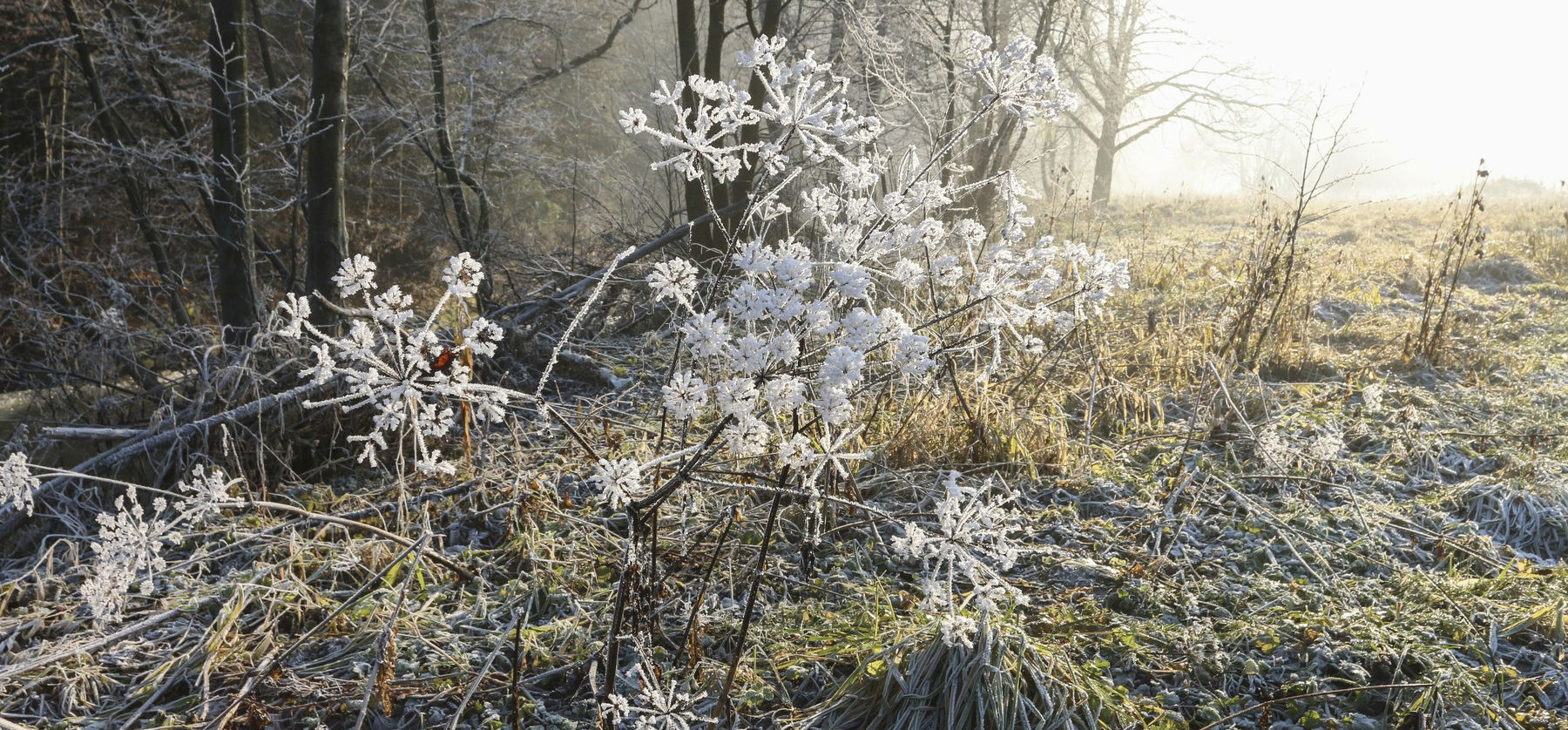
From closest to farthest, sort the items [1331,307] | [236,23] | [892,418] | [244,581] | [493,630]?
[493,630]
[244,581]
[892,418]
[236,23]
[1331,307]

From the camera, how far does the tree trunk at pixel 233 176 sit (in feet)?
16.8

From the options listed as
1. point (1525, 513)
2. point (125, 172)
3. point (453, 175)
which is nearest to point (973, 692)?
point (1525, 513)

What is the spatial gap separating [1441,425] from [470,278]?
169 inches

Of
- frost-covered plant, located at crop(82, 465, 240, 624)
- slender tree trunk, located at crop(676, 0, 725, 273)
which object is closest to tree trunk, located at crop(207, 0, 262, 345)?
slender tree trunk, located at crop(676, 0, 725, 273)

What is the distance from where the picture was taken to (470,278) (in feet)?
5.68

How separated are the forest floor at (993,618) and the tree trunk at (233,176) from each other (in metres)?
2.12

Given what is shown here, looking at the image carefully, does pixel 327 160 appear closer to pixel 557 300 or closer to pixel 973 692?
pixel 557 300

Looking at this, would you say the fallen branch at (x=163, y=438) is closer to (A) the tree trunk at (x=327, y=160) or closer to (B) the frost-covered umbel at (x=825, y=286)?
(A) the tree trunk at (x=327, y=160)

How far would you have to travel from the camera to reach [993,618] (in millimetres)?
2150

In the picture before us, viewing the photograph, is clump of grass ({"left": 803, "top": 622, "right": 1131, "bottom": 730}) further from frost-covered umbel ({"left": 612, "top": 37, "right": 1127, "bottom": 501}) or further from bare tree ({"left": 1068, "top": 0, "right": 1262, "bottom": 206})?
bare tree ({"left": 1068, "top": 0, "right": 1262, "bottom": 206})

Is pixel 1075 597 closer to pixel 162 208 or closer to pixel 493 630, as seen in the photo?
pixel 493 630

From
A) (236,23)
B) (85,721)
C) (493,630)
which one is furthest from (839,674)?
(236,23)

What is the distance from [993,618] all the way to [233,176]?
515cm

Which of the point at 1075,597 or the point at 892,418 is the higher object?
the point at 892,418
